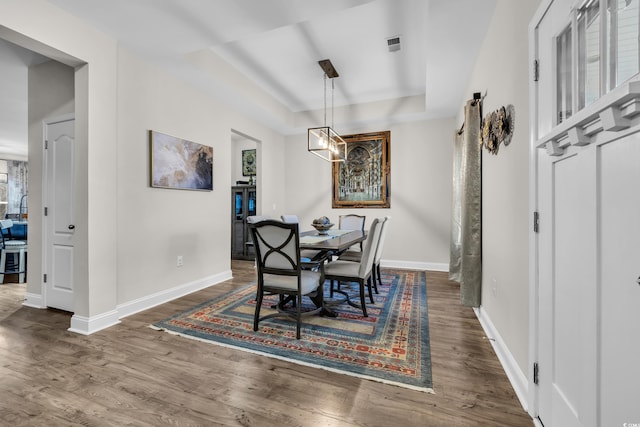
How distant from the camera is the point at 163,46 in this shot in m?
2.83

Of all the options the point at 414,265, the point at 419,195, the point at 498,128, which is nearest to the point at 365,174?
the point at 419,195

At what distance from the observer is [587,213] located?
3.28 ft

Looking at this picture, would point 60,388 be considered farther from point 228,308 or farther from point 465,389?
point 465,389

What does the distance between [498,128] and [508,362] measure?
1607 millimetres

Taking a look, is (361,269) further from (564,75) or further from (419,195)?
(419,195)

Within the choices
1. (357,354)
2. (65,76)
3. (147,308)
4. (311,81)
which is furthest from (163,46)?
(357,354)

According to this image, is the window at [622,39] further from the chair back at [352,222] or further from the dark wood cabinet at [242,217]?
the dark wood cabinet at [242,217]

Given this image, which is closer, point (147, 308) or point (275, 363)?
point (275, 363)

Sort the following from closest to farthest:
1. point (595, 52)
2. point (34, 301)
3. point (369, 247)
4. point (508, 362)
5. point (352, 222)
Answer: point (595, 52), point (508, 362), point (369, 247), point (34, 301), point (352, 222)

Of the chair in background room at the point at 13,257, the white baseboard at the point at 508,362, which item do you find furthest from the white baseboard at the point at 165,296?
the white baseboard at the point at 508,362

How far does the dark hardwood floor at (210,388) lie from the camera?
1472 millimetres

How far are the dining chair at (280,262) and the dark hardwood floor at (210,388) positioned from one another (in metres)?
0.55

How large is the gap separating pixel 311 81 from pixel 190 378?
3968 millimetres

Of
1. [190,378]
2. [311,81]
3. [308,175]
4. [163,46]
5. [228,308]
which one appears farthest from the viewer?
[308,175]
